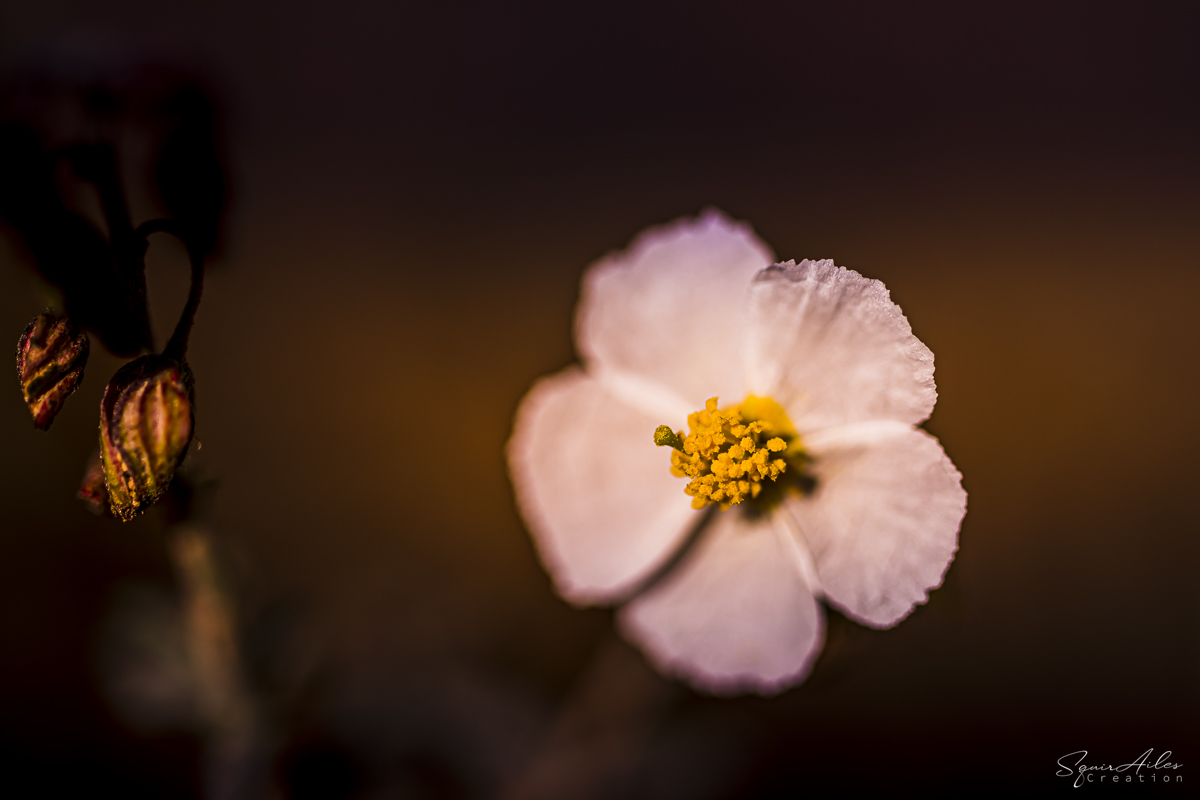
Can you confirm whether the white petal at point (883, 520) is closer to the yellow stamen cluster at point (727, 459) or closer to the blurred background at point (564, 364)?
the yellow stamen cluster at point (727, 459)

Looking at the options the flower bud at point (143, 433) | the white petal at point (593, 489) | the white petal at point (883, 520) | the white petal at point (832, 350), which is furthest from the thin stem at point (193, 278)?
the white petal at point (883, 520)

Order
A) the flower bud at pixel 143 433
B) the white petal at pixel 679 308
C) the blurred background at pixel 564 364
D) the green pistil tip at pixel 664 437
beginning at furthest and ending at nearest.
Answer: the blurred background at pixel 564 364
the white petal at pixel 679 308
the green pistil tip at pixel 664 437
the flower bud at pixel 143 433

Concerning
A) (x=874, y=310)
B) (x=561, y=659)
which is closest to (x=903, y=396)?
A: (x=874, y=310)

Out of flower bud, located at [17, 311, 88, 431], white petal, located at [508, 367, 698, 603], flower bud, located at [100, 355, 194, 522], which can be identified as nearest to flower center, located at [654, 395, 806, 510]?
white petal, located at [508, 367, 698, 603]

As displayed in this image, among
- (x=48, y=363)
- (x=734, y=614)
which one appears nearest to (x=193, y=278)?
(x=48, y=363)

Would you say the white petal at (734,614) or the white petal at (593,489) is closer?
the white petal at (734,614)

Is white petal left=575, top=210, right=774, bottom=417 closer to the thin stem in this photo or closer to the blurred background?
the thin stem

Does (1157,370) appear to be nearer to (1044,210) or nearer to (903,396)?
(1044,210)
